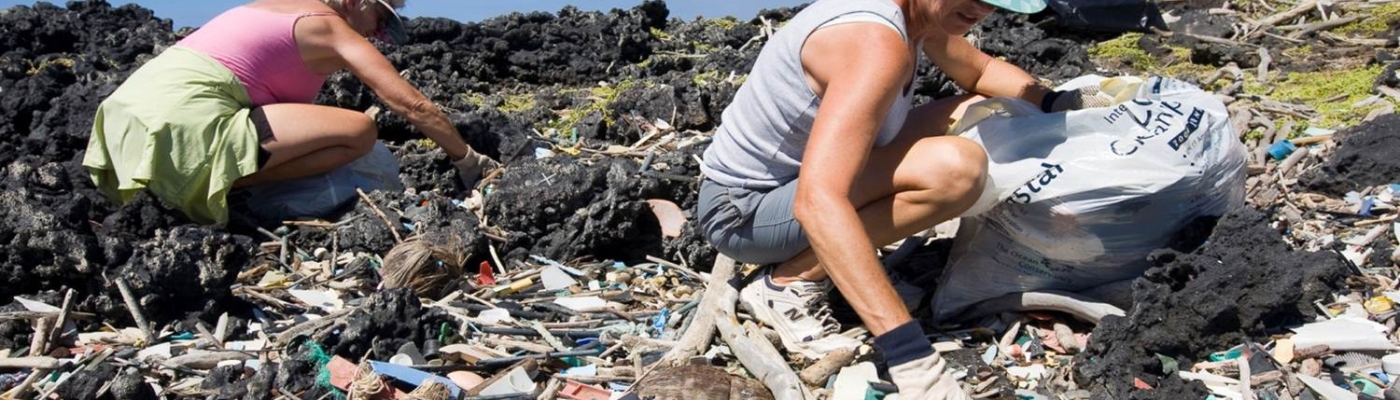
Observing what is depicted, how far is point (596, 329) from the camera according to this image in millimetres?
4000

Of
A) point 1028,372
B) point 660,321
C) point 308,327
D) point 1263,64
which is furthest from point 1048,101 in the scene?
point 1263,64

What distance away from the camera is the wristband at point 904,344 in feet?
10.1

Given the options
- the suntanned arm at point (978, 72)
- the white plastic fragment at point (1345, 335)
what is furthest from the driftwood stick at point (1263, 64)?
the white plastic fragment at point (1345, 335)

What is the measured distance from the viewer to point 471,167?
5.80 m

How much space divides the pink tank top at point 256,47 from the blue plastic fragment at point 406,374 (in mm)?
2202

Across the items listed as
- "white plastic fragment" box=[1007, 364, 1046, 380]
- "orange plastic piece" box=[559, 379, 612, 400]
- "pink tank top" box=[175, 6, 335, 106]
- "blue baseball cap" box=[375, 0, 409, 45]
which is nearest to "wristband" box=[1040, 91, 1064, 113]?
"white plastic fragment" box=[1007, 364, 1046, 380]

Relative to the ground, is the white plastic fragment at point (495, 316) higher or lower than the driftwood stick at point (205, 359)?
lower

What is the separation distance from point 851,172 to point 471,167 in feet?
10.1

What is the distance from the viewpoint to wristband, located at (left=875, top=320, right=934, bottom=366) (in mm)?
3082

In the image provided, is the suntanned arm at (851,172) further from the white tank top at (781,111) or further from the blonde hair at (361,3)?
the blonde hair at (361,3)

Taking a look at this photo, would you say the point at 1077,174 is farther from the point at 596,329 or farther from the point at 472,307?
the point at 472,307

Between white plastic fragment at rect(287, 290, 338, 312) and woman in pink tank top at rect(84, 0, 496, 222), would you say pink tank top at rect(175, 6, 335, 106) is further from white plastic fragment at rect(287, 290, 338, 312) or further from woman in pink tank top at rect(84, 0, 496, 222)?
white plastic fragment at rect(287, 290, 338, 312)

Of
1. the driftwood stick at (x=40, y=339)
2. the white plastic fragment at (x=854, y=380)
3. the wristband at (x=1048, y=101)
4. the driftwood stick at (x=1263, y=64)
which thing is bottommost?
the driftwood stick at (x=1263, y=64)

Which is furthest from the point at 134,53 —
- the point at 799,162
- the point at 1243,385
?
the point at 1243,385
